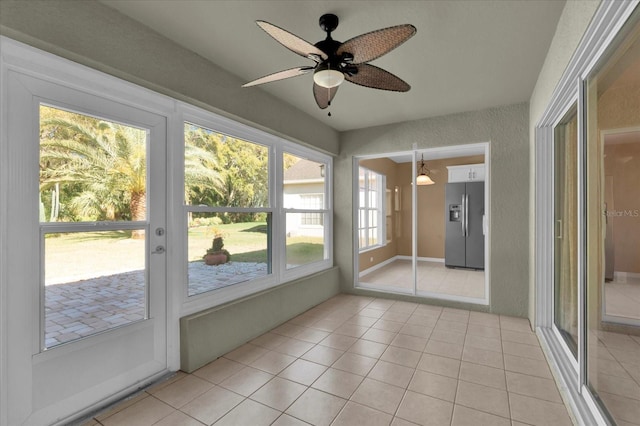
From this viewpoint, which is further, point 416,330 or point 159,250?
point 416,330

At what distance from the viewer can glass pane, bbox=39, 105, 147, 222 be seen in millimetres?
1748

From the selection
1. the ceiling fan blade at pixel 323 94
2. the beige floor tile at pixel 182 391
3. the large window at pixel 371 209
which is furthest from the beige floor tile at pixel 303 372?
the large window at pixel 371 209

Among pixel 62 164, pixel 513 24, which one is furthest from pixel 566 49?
pixel 62 164

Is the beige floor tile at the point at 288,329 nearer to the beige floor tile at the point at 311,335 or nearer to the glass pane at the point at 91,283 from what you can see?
the beige floor tile at the point at 311,335

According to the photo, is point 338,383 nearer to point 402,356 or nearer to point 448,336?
point 402,356

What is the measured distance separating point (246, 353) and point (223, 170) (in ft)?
5.70

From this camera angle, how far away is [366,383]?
2199 millimetres

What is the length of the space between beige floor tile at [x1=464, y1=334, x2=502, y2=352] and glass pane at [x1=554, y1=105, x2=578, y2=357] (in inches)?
20.9

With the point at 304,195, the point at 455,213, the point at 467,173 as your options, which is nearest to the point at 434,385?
the point at 304,195

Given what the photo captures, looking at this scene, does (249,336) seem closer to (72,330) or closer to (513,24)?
(72,330)

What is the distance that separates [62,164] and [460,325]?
3.85 metres

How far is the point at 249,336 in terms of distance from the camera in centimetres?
296

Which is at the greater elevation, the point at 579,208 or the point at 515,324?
the point at 579,208

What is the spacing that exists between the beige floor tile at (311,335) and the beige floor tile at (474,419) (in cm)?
140
